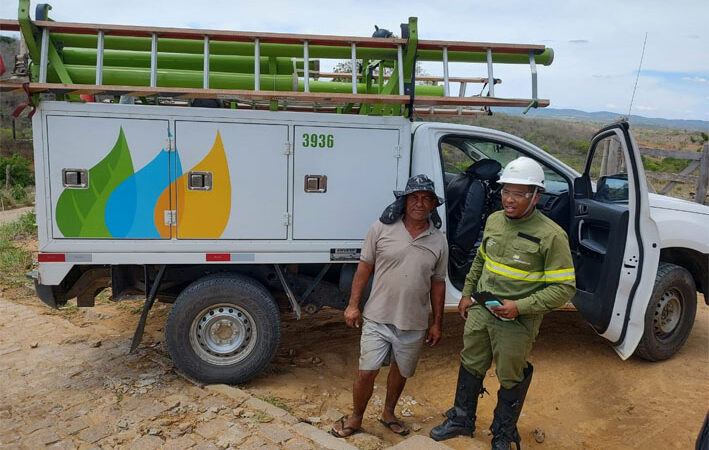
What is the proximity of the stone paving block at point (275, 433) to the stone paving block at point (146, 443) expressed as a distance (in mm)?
616

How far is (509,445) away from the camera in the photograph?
11.2 feet

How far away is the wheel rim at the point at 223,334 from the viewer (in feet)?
13.7

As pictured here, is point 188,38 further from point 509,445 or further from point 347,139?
point 509,445

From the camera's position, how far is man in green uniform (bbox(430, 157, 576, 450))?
10.2 feet

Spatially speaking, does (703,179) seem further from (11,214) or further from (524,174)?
(11,214)

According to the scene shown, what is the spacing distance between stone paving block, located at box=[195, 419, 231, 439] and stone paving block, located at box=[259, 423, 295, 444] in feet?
0.81

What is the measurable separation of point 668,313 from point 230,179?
3864 mm

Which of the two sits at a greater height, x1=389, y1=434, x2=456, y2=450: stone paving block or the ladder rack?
the ladder rack

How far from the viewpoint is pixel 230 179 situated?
4.04 m

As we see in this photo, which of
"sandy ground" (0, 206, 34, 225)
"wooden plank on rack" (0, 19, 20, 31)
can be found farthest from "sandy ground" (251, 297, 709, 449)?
"sandy ground" (0, 206, 34, 225)

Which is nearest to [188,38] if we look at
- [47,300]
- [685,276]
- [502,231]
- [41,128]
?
[41,128]

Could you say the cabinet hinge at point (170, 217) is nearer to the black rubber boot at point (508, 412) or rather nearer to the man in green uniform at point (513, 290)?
the man in green uniform at point (513, 290)

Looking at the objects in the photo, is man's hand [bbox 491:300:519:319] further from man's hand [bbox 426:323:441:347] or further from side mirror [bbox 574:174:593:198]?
side mirror [bbox 574:174:593:198]

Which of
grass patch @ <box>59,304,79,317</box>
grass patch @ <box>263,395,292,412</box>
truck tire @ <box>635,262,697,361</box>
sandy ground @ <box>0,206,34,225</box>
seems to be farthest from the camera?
sandy ground @ <box>0,206,34,225</box>
